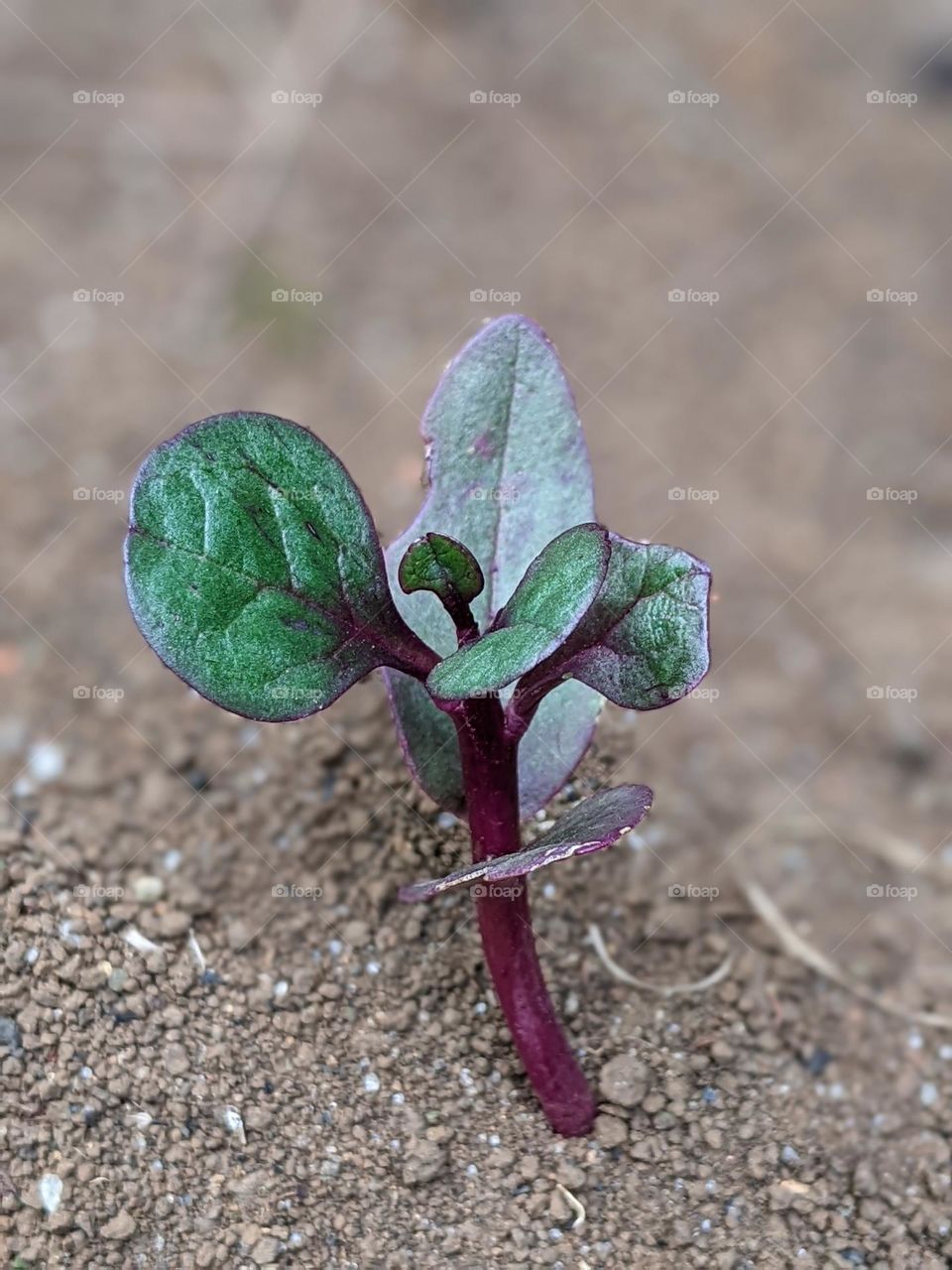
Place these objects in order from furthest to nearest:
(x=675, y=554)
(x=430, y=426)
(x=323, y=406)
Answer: (x=323, y=406) < (x=430, y=426) < (x=675, y=554)

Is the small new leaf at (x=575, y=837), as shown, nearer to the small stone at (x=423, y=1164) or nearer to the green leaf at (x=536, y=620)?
the green leaf at (x=536, y=620)

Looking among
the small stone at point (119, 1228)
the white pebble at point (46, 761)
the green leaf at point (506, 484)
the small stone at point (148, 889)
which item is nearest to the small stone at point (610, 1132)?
the green leaf at point (506, 484)

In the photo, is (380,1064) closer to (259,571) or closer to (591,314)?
(259,571)

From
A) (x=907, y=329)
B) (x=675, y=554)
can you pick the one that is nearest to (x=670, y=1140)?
(x=675, y=554)

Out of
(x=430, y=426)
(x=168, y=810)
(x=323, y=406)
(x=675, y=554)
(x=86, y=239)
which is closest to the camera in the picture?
(x=675, y=554)

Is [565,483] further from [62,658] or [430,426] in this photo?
[62,658]
